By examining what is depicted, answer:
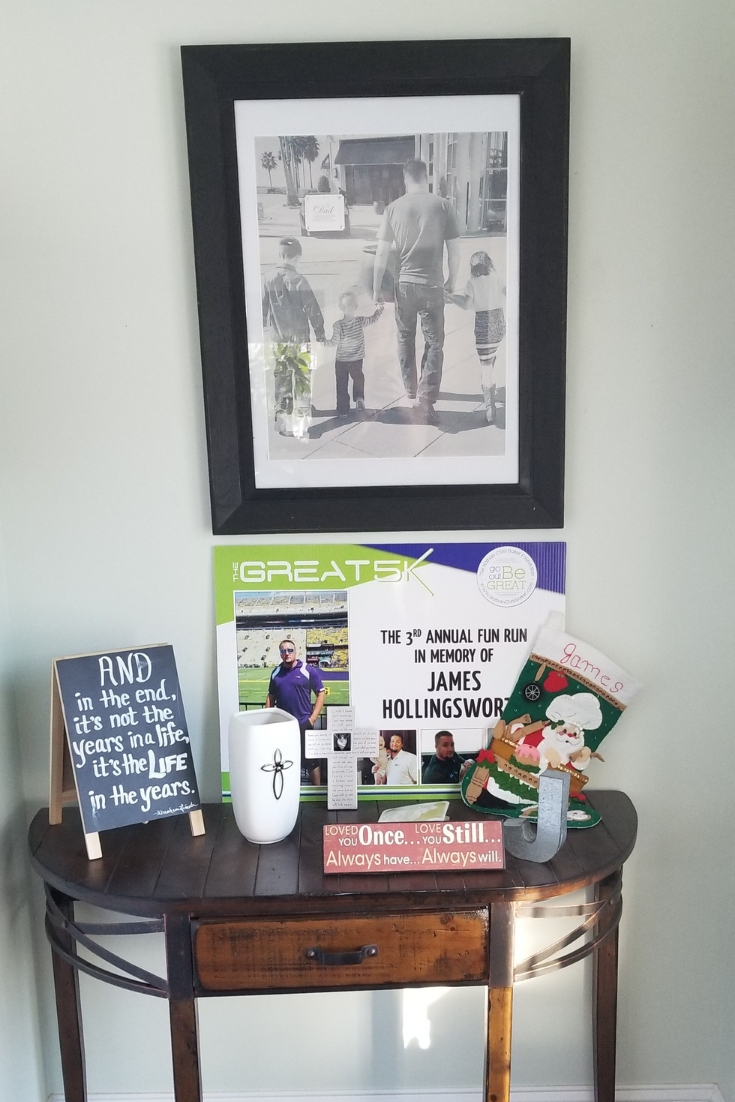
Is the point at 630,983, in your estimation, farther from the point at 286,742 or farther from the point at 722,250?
the point at 722,250

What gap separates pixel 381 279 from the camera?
1.42 metres

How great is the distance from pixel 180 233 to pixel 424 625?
811mm

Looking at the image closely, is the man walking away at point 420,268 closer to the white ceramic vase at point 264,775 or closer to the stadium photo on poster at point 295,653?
the stadium photo on poster at point 295,653

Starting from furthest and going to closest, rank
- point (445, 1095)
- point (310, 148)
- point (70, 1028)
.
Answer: point (445, 1095) < point (70, 1028) < point (310, 148)

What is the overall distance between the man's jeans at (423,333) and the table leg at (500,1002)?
0.85 m

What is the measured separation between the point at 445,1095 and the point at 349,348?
149cm

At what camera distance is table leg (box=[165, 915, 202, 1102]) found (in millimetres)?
1248

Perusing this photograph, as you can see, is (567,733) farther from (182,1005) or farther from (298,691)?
(182,1005)

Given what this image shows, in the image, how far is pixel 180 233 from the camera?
1416 mm

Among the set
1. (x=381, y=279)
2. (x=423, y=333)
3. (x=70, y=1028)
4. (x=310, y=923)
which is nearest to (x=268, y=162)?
(x=381, y=279)

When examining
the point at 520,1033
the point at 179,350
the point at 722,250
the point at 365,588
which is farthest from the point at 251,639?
the point at 722,250

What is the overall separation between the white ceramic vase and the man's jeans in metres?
0.62

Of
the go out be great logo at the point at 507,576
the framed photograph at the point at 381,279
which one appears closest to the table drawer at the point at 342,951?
the go out be great logo at the point at 507,576

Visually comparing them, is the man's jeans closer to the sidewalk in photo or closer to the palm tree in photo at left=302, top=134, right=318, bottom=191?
the sidewalk in photo
